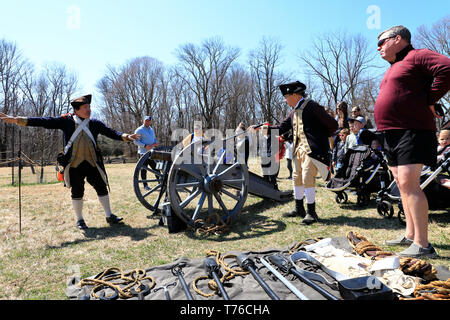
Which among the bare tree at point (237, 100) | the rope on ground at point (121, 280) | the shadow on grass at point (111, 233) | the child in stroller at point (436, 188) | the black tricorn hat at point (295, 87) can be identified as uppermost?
the bare tree at point (237, 100)

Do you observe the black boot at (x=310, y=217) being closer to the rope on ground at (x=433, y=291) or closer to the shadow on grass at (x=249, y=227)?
the shadow on grass at (x=249, y=227)

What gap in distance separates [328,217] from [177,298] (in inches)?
112

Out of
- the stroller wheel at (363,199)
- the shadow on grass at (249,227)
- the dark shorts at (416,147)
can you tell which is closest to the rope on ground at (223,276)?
the shadow on grass at (249,227)

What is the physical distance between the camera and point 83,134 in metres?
4.23

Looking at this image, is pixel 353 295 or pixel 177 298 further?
pixel 177 298

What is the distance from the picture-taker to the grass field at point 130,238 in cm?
280

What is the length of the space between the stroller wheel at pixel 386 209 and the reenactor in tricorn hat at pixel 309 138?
78 centimetres

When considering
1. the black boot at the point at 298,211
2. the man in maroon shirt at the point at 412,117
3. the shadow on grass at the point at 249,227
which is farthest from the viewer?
the black boot at the point at 298,211

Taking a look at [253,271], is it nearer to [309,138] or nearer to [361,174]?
[309,138]

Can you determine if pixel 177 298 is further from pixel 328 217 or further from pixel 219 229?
pixel 328 217

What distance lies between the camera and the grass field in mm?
2801

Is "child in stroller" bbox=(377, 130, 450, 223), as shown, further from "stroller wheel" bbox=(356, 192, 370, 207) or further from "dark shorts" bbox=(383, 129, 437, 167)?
"dark shorts" bbox=(383, 129, 437, 167)

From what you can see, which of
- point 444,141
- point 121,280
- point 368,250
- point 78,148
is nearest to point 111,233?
point 78,148
